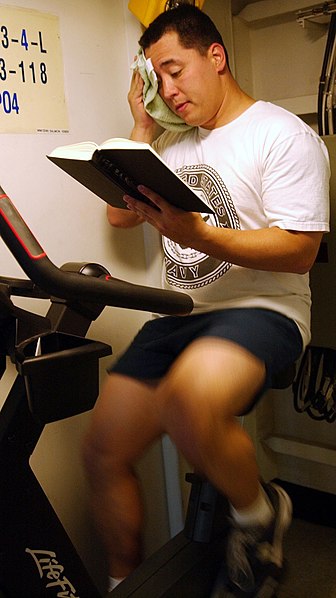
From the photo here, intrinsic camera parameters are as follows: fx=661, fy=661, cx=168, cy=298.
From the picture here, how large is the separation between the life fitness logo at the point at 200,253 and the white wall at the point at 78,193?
23 centimetres

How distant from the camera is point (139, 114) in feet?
6.16

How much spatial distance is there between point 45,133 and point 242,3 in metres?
1.07

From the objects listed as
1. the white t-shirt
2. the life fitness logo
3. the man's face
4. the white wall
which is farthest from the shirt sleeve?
the white wall

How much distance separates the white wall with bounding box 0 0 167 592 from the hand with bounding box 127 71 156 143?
7 centimetres

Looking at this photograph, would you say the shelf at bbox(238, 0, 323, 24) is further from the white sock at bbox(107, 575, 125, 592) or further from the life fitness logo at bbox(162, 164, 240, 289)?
the white sock at bbox(107, 575, 125, 592)

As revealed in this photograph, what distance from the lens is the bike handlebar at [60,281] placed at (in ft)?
3.37

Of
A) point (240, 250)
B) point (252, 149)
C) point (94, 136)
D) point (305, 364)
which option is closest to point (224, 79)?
point (252, 149)

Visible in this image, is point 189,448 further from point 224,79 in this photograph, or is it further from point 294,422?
point 294,422

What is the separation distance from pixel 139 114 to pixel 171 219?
0.61 m

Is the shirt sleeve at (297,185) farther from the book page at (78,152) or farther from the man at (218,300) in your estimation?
the book page at (78,152)

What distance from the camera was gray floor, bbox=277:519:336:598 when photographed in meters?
1.95

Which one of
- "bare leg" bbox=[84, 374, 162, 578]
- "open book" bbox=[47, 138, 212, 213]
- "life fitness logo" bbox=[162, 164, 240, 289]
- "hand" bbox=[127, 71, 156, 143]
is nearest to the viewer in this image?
"open book" bbox=[47, 138, 212, 213]

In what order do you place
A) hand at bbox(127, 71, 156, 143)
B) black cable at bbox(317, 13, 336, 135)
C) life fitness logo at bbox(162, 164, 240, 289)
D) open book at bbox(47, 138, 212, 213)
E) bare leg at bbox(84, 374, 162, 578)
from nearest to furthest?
1. open book at bbox(47, 138, 212, 213)
2. bare leg at bbox(84, 374, 162, 578)
3. life fitness logo at bbox(162, 164, 240, 289)
4. hand at bbox(127, 71, 156, 143)
5. black cable at bbox(317, 13, 336, 135)

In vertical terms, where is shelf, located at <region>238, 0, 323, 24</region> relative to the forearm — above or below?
above
